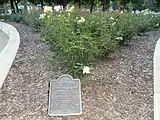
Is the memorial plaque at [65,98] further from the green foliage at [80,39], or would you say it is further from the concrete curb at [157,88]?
the concrete curb at [157,88]

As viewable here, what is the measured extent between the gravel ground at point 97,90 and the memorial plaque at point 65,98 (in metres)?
0.36

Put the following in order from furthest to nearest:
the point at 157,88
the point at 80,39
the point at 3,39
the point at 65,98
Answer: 1. the point at 3,39
2. the point at 80,39
3. the point at 157,88
4. the point at 65,98

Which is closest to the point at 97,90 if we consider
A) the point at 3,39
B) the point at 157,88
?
the point at 157,88

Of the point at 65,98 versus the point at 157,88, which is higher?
the point at 65,98

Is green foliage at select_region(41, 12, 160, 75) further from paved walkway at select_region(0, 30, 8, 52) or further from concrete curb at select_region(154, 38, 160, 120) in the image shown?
paved walkway at select_region(0, 30, 8, 52)

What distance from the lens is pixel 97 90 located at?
4754 mm

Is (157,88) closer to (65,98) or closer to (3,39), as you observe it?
(65,98)

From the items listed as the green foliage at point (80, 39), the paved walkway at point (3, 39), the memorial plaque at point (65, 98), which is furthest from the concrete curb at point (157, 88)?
the paved walkway at point (3, 39)

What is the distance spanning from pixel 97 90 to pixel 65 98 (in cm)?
105

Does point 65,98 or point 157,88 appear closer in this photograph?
point 65,98

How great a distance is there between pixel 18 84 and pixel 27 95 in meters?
→ 0.51

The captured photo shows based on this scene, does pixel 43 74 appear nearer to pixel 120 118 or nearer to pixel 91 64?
pixel 91 64

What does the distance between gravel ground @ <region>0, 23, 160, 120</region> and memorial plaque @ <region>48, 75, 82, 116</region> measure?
1.17ft

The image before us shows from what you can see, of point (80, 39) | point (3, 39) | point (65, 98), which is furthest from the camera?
point (3, 39)
